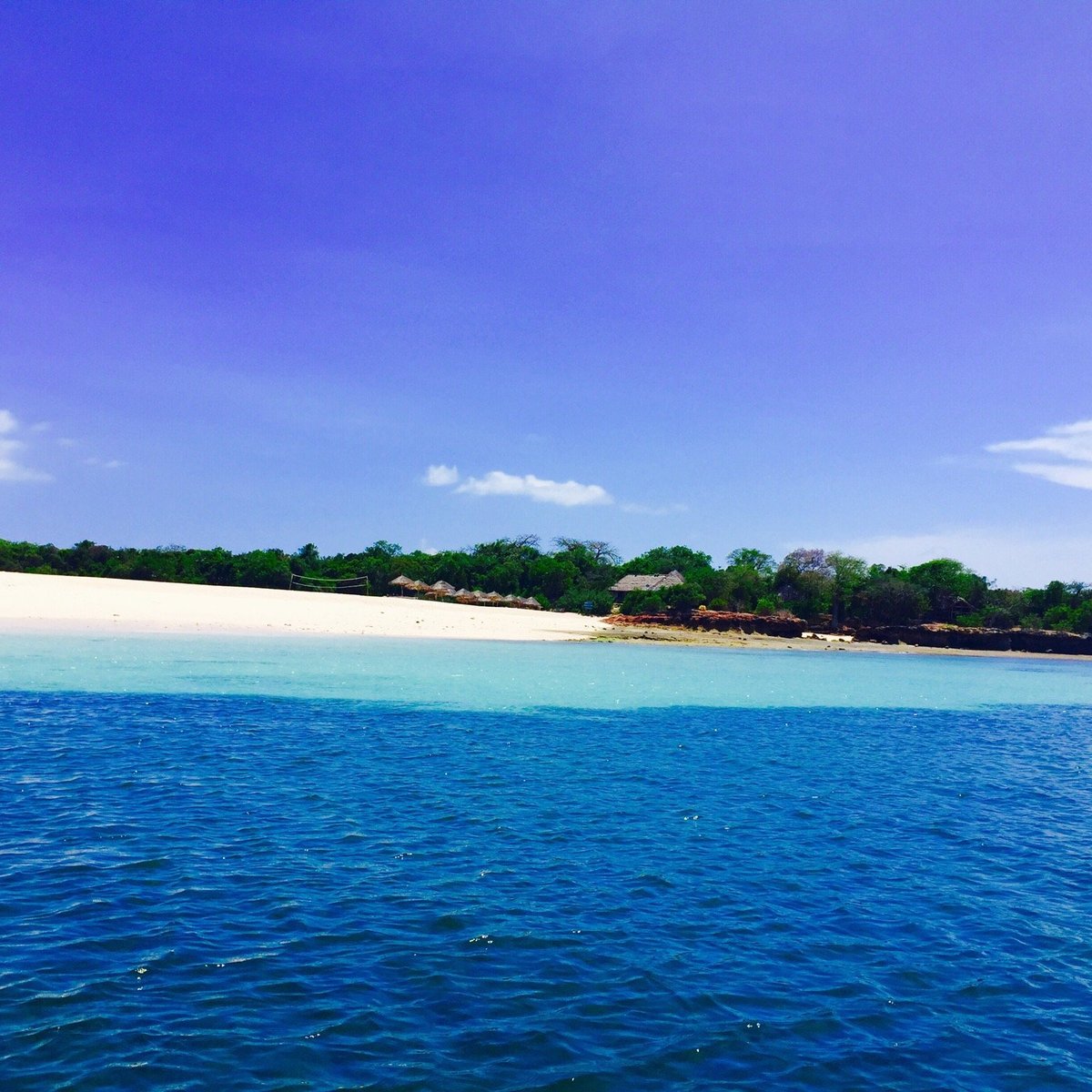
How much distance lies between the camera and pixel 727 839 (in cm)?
1291

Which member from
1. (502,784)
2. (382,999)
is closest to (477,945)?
(382,999)

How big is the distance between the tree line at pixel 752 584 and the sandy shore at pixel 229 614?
56.8 ft

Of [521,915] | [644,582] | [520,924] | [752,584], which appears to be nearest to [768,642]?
[752,584]

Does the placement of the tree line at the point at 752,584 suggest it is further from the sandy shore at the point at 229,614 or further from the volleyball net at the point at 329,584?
the sandy shore at the point at 229,614

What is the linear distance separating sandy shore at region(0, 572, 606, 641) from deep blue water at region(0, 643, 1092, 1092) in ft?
104

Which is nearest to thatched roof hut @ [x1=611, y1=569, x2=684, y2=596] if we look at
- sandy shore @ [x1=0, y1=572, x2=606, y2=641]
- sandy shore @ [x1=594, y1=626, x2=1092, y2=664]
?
sandy shore @ [x1=594, y1=626, x2=1092, y2=664]

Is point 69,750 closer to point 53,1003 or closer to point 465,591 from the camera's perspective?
point 53,1003

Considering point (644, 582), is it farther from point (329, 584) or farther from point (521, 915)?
point (521, 915)

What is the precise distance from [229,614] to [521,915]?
173ft

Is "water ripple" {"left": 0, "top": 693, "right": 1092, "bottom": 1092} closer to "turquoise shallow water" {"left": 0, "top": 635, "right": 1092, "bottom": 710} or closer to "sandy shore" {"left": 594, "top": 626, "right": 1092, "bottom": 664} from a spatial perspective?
"turquoise shallow water" {"left": 0, "top": 635, "right": 1092, "bottom": 710}

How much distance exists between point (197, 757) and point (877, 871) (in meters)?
12.6

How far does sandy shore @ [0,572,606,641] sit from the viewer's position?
1954 inches

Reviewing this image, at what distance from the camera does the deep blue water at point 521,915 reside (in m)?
6.68

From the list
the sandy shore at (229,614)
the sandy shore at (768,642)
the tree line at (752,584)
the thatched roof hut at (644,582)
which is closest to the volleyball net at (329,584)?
the tree line at (752,584)
